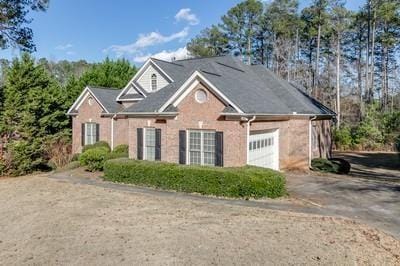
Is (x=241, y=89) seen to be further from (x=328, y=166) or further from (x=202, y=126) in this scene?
(x=328, y=166)

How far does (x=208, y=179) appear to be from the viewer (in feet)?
45.0

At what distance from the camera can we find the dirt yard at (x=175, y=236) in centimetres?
736

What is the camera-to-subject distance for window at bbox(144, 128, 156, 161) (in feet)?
60.4

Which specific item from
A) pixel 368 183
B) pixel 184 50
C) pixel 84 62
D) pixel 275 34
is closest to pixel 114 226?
pixel 368 183

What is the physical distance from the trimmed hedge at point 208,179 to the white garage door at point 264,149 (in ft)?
7.98

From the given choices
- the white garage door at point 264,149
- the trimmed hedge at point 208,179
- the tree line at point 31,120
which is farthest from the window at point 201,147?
the tree line at point 31,120

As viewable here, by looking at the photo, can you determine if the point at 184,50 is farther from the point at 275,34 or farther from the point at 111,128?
the point at 111,128

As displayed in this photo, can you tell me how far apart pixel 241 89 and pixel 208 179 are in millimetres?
6285

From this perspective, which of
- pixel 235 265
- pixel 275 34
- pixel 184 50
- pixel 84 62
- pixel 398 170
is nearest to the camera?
pixel 235 265

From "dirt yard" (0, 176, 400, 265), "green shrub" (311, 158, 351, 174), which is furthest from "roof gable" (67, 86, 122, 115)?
"green shrub" (311, 158, 351, 174)

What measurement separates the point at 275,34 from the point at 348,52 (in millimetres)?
11195

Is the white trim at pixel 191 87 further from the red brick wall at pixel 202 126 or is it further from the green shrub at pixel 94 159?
the green shrub at pixel 94 159

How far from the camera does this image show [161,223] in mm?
9953

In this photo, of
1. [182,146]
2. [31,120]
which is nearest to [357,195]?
[182,146]
